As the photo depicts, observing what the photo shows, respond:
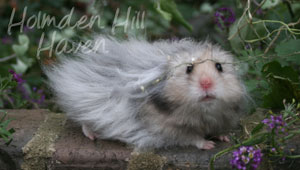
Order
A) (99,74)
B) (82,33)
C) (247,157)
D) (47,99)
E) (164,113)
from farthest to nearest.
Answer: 1. (47,99)
2. (82,33)
3. (99,74)
4. (164,113)
5. (247,157)

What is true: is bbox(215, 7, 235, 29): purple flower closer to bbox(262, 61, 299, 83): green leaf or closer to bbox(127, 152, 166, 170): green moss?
bbox(262, 61, 299, 83): green leaf

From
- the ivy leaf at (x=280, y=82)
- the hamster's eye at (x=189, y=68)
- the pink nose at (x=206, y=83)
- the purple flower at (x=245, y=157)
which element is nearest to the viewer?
the purple flower at (x=245, y=157)

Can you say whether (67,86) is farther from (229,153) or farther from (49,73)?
(229,153)

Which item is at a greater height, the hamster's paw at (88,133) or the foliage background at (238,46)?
the foliage background at (238,46)

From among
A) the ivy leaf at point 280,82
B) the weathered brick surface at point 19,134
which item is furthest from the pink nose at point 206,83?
the weathered brick surface at point 19,134

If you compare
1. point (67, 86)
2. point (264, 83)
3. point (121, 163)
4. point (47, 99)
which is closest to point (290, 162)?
point (264, 83)

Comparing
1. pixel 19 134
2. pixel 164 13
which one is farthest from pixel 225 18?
pixel 19 134

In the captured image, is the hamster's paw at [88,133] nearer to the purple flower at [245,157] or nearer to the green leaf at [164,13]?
the purple flower at [245,157]

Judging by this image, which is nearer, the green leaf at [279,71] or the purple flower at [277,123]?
the purple flower at [277,123]
